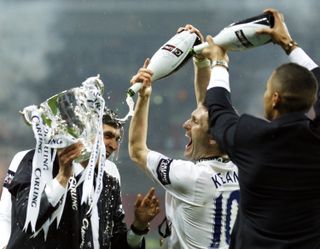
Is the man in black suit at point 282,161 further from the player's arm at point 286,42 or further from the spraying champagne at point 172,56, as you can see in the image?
the spraying champagne at point 172,56

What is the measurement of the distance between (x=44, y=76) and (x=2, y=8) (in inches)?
18.9

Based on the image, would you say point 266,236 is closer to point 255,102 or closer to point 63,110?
point 63,110

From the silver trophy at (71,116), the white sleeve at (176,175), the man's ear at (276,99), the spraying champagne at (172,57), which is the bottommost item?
the white sleeve at (176,175)

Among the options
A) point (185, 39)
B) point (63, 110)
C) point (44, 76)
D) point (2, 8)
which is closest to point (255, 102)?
point (44, 76)

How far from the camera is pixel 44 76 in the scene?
478 cm

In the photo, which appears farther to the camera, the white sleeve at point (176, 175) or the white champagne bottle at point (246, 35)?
the white sleeve at point (176, 175)

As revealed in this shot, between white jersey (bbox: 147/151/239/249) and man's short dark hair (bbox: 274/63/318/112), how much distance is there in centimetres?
52

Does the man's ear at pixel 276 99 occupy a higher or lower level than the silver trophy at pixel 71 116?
higher

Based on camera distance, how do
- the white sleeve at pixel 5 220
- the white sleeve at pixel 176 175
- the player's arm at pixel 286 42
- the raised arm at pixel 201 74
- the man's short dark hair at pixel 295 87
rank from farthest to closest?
the raised arm at pixel 201 74 → the white sleeve at pixel 5 220 → the white sleeve at pixel 176 175 → the player's arm at pixel 286 42 → the man's short dark hair at pixel 295 87

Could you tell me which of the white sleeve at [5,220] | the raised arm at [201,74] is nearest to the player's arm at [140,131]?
the raised arm at [201,74]

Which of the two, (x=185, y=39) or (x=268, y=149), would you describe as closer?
(x=268, y=149)

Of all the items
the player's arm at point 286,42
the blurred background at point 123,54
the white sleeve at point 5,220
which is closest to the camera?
the player's arm at point 286,42

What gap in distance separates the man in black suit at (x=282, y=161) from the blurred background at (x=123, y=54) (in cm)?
214

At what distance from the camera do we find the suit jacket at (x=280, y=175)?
2348 mm
